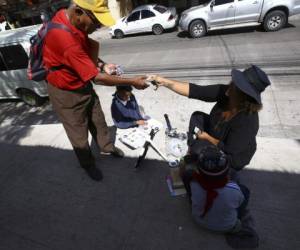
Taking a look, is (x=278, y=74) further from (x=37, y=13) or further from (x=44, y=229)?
(x=37, y=13)

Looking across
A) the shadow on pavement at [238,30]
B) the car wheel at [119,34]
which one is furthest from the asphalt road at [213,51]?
the car wheel at [119,34]

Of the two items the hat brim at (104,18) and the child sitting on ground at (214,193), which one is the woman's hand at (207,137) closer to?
the child sitting on ground at (214,193)

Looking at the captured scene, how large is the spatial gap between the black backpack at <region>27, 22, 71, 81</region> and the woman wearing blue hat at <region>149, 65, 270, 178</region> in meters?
1.34

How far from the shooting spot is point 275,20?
9117 millimetres

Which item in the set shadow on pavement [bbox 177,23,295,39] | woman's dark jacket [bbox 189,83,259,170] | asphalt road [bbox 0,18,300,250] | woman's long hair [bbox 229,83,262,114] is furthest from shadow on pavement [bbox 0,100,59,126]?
shadow on pavement [bbox 177,23,295,39]

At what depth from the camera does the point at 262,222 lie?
2.66m

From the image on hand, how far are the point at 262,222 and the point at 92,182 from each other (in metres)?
2.21

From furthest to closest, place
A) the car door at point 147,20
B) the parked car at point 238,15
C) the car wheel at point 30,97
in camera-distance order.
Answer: the car door at point 147,20 → the parked car at point 238,15 → the car wheel at point 30,97

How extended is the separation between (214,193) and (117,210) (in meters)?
1.42

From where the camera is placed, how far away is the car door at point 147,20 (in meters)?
12.1

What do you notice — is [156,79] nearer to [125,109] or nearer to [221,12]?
[125,109]

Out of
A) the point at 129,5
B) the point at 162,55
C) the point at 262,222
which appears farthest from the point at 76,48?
the point at 129,5


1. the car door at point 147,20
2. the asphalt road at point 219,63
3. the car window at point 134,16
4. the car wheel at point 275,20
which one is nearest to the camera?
the asphalt road at point 219,63

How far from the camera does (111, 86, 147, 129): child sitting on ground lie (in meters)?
3.92
